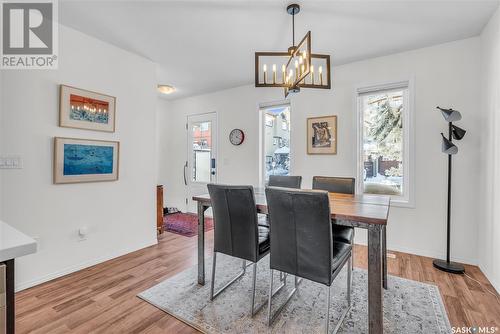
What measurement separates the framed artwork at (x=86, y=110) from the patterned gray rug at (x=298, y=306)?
1841 mm

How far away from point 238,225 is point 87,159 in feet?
6.26

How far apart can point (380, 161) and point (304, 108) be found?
51.4 inches

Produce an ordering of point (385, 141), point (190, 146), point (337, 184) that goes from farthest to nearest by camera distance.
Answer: point (190, 146)
point (385, 141)
point (337, 184)

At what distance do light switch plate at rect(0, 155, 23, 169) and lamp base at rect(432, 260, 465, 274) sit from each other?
4245 millimetres

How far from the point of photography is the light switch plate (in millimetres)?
2107

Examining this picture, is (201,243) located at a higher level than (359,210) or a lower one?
lower

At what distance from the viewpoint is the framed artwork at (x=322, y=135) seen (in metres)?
3.46

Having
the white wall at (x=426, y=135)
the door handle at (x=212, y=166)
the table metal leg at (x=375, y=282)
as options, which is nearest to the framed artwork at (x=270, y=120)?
the white wall at (x=426, y=135)

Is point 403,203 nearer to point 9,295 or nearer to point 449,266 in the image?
point 449,266

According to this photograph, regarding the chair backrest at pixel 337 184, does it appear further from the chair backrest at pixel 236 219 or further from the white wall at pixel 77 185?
the white wall at pixel 77 185

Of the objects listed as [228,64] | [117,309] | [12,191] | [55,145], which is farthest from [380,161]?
[12,191]

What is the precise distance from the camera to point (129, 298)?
2057 millimetres

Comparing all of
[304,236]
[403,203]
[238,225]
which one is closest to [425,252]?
[403,203]

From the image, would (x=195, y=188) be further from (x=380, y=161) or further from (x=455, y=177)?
(x=455, y=177)
